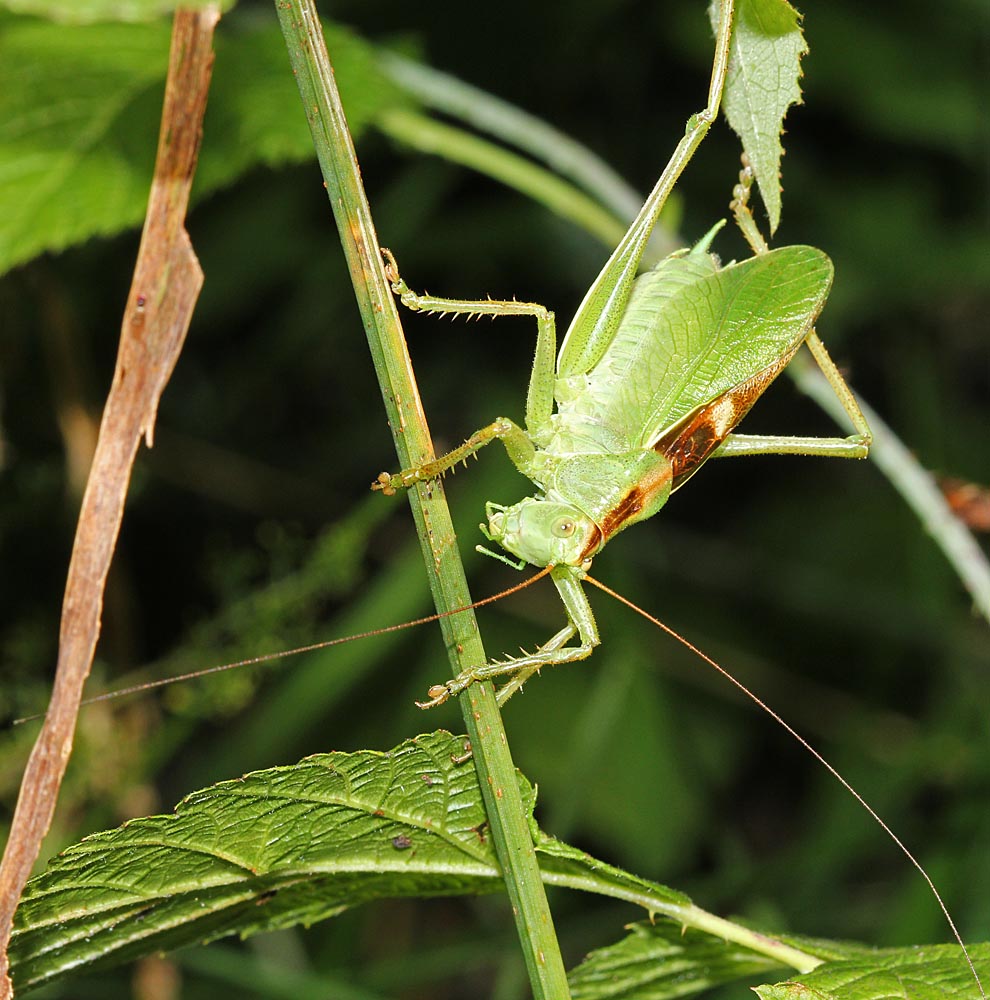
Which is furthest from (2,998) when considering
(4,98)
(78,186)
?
(4,98)

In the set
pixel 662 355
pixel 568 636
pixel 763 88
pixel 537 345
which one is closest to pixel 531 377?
pixel 537 345

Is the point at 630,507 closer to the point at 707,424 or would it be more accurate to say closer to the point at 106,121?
the point at 707,424

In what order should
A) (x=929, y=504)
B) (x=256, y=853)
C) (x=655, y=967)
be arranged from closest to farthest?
(x=256, y=853) < (x=655, y=967) < (x=929, y=504)

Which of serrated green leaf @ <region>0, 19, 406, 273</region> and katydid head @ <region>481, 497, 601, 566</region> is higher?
serrated green leaf @ <region>0, 19, 406, 273</region>

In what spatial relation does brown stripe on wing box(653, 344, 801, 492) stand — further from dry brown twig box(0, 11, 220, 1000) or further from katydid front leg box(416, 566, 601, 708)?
dry brown twig box(0, 11, 220, 1000)

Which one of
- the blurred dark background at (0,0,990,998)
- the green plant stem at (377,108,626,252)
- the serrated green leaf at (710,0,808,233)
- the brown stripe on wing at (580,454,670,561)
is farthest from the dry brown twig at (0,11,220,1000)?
the blurred dark background at (0,0,990,998)

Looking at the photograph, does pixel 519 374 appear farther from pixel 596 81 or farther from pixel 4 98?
pixel 4 98
